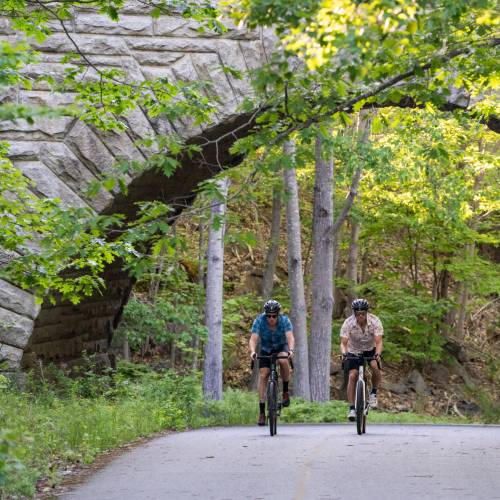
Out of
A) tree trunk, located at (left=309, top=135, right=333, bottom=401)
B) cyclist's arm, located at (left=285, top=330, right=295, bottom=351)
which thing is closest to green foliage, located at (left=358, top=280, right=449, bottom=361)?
tree trunk, located at (left=309, top=135, right=333, bottom=401)

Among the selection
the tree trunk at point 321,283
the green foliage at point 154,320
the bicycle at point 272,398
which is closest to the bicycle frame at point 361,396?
the bicycle at point 272,398

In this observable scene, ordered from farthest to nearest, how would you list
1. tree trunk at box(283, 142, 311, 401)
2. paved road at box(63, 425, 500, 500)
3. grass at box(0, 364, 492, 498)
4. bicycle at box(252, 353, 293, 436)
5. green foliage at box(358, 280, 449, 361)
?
green foliage at box(358, 280, 449, 361)
tree trunk at box(283, 142, 311, 401)
bicycle at box(252, 353, 293, 436)
grass at box(0, 364, 492, 498)
paved road at box(63, 425, 500, 500)

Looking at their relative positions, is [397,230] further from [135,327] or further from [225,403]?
[225,403]

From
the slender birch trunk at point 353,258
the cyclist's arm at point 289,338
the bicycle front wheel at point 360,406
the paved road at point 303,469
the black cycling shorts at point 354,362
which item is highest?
the slender birch trunk at point 353,258

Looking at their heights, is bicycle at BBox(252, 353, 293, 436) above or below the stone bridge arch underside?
below

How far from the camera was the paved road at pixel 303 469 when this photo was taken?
22.0 feet

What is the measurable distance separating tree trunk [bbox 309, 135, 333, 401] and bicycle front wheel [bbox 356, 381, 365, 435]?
7.52 metres

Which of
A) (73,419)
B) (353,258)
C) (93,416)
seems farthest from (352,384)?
(353,258)

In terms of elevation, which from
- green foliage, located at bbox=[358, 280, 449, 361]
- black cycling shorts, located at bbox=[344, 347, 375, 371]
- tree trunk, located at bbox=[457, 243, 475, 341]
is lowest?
black cycling shorts, located at bbox=[344, 347, 375, 371]

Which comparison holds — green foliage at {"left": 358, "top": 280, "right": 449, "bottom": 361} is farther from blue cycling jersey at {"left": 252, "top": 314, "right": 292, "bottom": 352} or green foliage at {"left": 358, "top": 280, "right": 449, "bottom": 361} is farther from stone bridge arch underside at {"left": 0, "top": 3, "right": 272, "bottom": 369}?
blue cycling jersey at {"left": 252, "top": 314, "right": 292, "bottom": 352}

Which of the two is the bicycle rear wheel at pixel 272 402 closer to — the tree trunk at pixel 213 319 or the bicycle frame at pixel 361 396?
the bicycle frame at pixel 361 396

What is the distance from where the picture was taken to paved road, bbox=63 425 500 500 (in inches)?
265

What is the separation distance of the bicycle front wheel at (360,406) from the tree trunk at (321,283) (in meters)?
7.52

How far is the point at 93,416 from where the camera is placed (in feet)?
34.3
